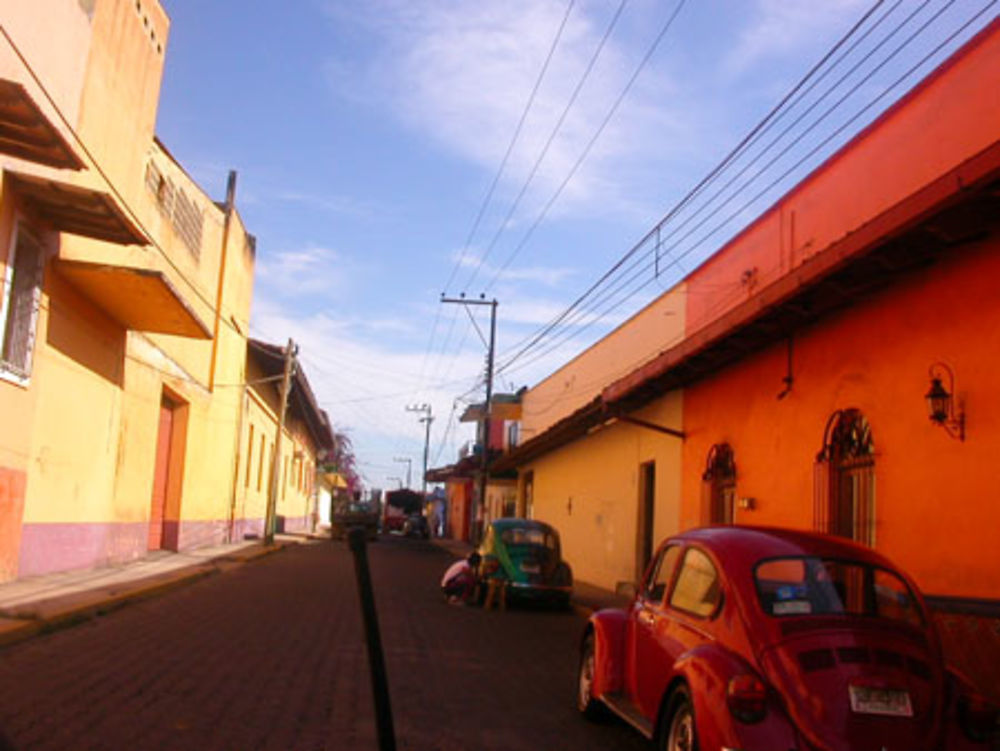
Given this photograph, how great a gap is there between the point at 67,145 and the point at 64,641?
509 centimetres

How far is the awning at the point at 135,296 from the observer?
14398mm

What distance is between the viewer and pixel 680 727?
5855 millimetres

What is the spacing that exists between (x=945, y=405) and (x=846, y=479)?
2438mm

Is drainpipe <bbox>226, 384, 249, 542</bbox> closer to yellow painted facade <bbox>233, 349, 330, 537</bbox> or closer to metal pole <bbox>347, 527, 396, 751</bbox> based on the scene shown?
yellow painted facade <bbox>233, 349, 330, 537</bbox>

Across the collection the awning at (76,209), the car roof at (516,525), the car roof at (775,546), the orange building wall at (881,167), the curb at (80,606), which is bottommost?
the curb at (80,606)

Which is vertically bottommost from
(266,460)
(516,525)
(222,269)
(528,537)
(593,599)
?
(593,599)

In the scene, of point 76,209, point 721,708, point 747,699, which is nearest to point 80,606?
point 76,209

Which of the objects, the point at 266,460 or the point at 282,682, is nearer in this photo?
the point at 282,682

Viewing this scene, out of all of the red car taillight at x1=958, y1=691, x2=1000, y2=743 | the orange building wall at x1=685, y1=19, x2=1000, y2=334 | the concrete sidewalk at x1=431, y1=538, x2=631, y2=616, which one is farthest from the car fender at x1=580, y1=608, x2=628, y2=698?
the concrete sidewalk at x1=431, y1=538, x2=631, y2=616

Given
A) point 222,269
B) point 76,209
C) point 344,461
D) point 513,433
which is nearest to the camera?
point 76,209

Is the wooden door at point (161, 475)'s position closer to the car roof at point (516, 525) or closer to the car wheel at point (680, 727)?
the car roof at point (516, 525)

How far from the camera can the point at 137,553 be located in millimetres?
20203

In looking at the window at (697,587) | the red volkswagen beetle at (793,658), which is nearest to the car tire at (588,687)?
the red volkswagen beetle at (793,658)

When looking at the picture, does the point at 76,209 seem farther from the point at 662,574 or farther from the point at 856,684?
the point at 856,684
